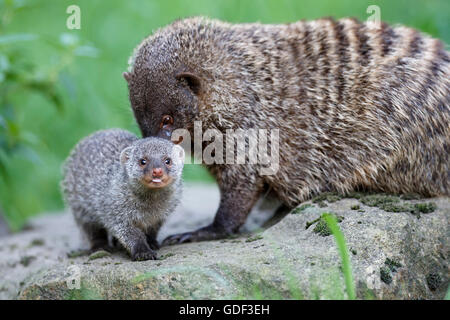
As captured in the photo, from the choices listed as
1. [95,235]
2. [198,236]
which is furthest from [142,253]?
[95,235]

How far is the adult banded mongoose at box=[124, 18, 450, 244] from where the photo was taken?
4676 millimetres

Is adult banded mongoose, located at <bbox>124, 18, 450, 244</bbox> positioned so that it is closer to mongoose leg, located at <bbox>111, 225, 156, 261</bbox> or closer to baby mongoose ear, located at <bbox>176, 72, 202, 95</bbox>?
baby mongoose ear, located at <bbox>176, 72, 202, 95</bbox>

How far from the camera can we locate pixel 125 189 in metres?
4.50

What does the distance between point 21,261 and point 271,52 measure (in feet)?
8.53

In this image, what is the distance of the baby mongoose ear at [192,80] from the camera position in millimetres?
4605

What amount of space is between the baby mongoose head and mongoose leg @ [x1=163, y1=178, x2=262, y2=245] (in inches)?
18.7

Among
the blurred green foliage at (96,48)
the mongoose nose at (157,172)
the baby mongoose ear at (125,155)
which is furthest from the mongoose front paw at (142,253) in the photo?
the blurred green foliage at (96,48)

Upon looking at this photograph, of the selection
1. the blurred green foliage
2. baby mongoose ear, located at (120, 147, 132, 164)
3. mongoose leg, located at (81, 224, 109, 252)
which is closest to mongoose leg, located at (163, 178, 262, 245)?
mongoose leg, located at (81, 224, 109, 252)

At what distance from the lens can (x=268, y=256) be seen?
3734mm

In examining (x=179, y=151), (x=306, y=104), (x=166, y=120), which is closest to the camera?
(x=179, y=151)

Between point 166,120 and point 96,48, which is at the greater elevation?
point 166,120

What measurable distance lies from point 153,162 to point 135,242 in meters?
0.57

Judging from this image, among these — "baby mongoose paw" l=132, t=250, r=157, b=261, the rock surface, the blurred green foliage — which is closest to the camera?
the rock surface

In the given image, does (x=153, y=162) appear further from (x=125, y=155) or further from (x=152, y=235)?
(x=152, y=235)
